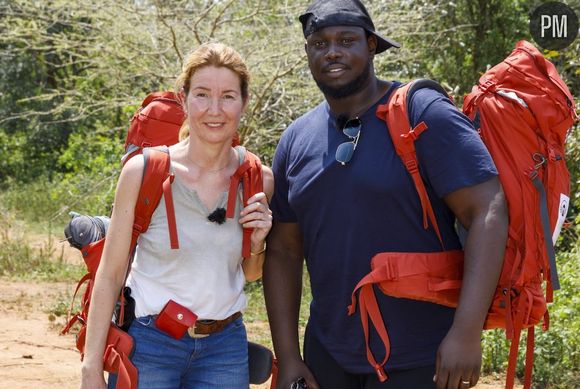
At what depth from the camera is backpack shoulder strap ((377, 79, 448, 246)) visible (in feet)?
9.30

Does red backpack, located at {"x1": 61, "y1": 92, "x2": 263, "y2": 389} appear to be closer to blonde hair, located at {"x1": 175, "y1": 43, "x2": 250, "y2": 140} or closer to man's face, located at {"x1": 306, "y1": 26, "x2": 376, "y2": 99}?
blonde hair, located at {"x1": 175, "y1": 43, "x2": 250, "y2": 140}

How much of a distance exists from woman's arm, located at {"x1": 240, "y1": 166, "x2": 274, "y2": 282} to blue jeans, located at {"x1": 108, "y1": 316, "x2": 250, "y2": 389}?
258 millimetres

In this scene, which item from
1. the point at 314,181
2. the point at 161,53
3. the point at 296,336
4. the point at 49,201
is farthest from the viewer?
the point at 49,201

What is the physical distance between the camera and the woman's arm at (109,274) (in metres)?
2.95

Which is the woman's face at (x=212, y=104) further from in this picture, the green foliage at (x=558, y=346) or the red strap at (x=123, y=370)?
the green foliage at (x=558, y=346)

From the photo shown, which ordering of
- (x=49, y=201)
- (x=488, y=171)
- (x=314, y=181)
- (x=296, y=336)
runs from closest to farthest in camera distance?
(x=488, y=171)
(x=314, y=181)
(x=296, y=336)
(x=49, y=201)

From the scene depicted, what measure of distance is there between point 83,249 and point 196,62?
0.76 m

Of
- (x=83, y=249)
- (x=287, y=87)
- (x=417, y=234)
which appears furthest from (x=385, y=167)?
(x=287, y=87)

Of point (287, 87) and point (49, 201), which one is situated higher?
point (287, 87)

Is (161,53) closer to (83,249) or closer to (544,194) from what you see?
(83,249)

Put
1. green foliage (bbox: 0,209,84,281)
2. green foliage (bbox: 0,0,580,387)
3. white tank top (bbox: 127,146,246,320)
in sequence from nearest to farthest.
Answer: white tank top (bbox: 127,146,246,320), green foliage (bbox: 0,0,580,387), green foliage (bbox: 0,209,84,281)

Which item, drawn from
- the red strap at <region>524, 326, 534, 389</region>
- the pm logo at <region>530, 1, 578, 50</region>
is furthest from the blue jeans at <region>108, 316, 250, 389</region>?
the pm logo at <region>530, 1, 578, 50</region>

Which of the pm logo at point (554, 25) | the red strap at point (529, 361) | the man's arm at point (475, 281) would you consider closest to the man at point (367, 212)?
the man's arm at point (475, 281)

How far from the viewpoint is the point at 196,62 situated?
3.08 metres
